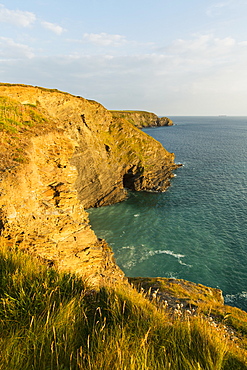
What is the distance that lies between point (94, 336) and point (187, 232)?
3207cm

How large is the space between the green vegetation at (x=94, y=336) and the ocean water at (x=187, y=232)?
21.6m

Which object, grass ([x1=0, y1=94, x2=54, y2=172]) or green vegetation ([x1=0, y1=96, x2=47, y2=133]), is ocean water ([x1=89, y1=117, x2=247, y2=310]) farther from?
green vegetation ([x1=0, y1=96, x2=47, y2=133])

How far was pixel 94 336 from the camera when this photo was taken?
3.71 metres

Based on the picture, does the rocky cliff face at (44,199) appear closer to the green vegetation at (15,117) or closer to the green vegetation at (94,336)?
the green vegetation at (15,117)

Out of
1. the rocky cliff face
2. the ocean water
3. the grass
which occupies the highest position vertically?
the grass

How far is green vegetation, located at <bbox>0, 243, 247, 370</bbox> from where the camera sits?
3.09 m

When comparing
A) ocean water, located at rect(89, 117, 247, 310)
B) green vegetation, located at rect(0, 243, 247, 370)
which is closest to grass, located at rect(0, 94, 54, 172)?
green vegetation, located at rect(0, 243, 247, 370)

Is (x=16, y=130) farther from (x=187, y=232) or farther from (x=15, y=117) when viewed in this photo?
(x=187, y=232)

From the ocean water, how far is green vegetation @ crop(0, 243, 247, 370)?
21.6 metres

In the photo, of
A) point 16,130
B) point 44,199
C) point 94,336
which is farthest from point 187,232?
point 94,336

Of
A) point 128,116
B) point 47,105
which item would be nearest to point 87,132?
point 47,105

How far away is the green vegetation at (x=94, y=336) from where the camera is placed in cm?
309

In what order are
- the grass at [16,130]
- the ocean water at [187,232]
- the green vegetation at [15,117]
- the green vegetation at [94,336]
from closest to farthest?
the green vegetation at [94,336]
the grass at [16,130]
the green vegetation at [15,117]
the ocean water at [187,232]

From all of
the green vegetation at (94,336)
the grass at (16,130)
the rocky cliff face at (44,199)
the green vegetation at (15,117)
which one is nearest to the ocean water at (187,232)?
the rocky cliff face at (44,199)
